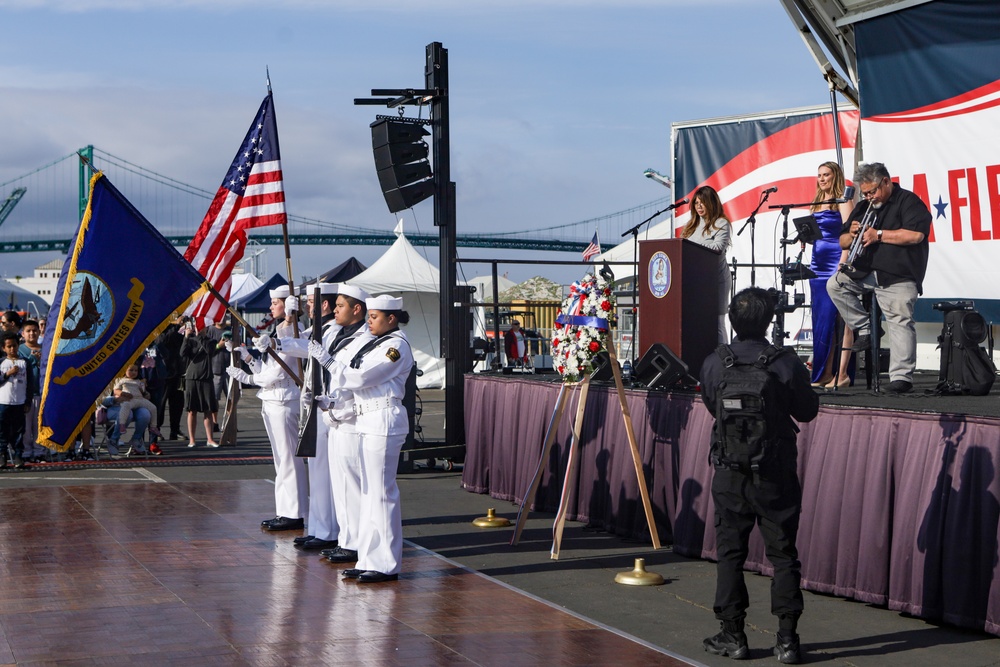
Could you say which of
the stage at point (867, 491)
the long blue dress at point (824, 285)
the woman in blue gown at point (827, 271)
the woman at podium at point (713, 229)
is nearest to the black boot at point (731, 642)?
the stage at point (867, 491)

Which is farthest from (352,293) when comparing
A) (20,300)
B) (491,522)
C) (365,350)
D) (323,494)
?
(20,300)

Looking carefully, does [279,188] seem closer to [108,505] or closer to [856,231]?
[108,505]

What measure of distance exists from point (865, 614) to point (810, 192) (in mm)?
10821

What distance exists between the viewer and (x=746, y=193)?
17547 mm

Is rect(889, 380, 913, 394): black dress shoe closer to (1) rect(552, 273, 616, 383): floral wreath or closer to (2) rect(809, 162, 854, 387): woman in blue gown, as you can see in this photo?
(2) rect(809, 162, 854, 387): woman in blue gown

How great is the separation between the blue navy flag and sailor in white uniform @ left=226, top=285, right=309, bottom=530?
2.98 ft

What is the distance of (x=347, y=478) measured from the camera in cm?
821

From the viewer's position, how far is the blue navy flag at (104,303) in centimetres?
896

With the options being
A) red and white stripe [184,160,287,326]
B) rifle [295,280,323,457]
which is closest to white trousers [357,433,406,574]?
rifle [295,280,323,457]

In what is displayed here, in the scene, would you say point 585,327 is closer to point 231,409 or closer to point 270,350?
point 270,350

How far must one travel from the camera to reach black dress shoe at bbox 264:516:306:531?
9844 millimetres

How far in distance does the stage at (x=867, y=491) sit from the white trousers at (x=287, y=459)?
2.51 meters

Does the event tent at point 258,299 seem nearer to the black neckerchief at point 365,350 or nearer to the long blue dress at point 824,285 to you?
the long blue dress at point 824,285

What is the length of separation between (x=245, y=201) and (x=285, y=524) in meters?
2.81
